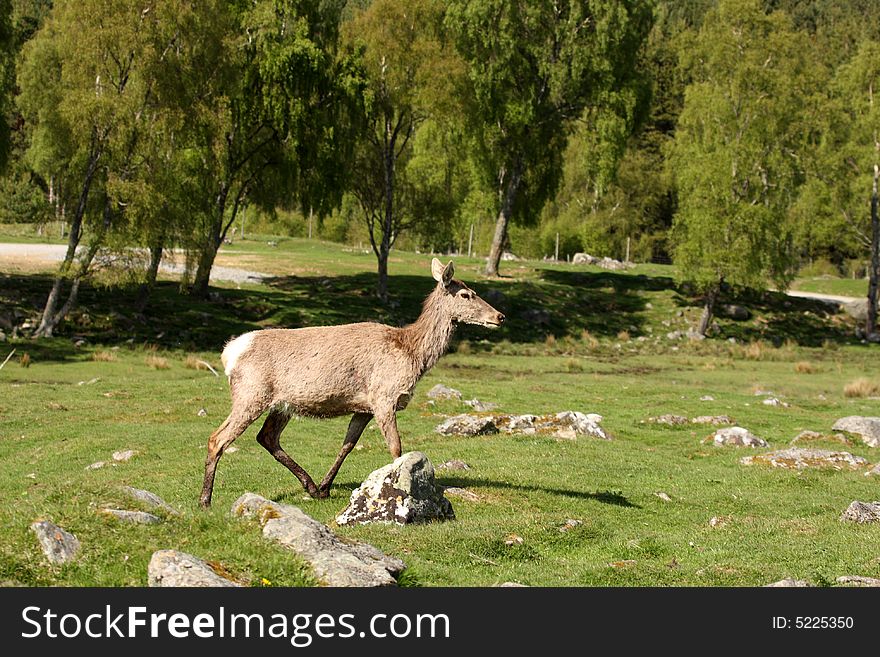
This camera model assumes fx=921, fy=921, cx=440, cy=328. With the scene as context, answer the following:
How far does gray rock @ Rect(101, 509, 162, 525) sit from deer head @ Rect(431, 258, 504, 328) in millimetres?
5904

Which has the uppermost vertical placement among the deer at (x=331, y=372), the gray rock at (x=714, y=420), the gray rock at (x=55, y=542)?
the deer at (x=331, y=372)

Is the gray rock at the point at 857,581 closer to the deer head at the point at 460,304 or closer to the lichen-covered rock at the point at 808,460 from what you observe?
the deer head at the point at 460,304

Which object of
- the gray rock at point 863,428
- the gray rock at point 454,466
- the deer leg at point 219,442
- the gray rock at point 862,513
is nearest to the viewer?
the deer leg at point 219,442

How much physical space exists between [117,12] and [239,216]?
5539 centimetres

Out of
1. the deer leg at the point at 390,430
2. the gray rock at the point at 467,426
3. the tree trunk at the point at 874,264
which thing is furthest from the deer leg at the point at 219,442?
the tree trunk at the point at 874,264

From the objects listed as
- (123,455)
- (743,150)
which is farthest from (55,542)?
(743,150)

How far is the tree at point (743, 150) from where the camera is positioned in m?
57.4

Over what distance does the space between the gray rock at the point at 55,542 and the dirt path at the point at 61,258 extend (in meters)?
48.1

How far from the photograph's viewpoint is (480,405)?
29547mm

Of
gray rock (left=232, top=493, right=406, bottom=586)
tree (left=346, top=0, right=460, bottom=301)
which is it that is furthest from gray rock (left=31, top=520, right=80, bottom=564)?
tree (left=346, top=0, right=460, bottom=301)

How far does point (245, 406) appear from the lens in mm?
13969

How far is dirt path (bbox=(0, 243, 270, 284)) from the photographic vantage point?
57.8 metres

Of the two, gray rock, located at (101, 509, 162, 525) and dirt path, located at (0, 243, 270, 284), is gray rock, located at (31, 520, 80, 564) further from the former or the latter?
dirt path, located at (0, 243, 270, 284)
